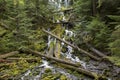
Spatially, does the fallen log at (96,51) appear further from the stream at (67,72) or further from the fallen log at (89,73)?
the fallen log at (89,73)

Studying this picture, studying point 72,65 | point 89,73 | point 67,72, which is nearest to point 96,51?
point 72,65

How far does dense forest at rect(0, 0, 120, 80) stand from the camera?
11.2 metres

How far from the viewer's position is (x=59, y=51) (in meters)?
14.6

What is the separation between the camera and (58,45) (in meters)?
15.5

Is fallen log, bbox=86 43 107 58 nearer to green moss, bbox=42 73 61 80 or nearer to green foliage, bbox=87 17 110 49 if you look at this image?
green foliage, bbox=87 17 110 49

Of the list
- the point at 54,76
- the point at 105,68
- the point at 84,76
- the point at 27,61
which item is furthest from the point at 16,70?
the point at 105,68

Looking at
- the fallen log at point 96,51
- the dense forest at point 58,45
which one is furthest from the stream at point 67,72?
the fallen log at point 96,51

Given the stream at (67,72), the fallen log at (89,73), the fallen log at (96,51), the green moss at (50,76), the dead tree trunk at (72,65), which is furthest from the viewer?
the fallen log at (96,51)

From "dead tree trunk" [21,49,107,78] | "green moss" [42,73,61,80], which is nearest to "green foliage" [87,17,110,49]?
"dead tree trunk" [21,49,107,78]

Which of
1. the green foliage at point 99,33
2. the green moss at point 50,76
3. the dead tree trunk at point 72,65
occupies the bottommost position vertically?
the green moss at point 50,76

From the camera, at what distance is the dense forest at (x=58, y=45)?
11.2 m

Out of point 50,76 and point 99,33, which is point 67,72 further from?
point 99,33

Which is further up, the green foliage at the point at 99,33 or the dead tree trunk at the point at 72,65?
the green foliage at the point at 99,33

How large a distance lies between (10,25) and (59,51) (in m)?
3.97
